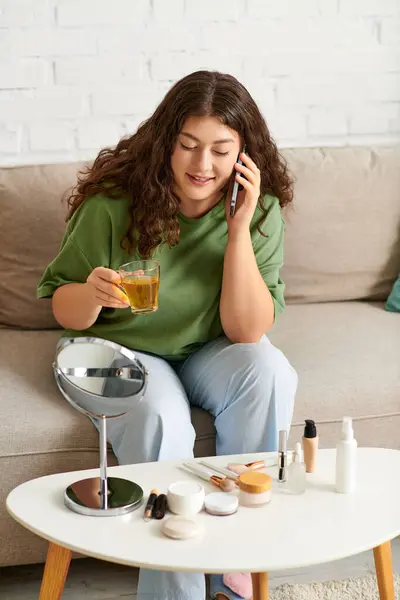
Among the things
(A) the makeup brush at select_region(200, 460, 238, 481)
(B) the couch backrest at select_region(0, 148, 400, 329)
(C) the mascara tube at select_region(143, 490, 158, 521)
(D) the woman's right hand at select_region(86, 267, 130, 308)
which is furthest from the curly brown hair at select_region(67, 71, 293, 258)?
(C) the mascara tube at select_region(143, 490, 158, 521)

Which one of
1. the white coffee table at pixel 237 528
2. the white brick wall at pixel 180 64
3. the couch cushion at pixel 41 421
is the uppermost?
the white brick wall at pixel 180 64

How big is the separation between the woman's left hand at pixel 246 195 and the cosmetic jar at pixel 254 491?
675 mm

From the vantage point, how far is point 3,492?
1.84m

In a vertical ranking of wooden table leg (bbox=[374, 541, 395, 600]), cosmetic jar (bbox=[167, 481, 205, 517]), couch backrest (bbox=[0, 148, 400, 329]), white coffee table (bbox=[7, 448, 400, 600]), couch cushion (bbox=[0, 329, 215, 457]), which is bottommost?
wooden table leg (bbox=[374, 541, 395, 600])

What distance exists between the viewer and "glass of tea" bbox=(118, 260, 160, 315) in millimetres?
1667

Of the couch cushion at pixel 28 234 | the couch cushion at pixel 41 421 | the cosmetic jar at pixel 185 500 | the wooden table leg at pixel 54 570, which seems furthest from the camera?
the couch cushion at pixel 28 234

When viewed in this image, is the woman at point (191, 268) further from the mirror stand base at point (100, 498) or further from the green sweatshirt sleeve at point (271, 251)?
the mirror stand base at point (100, 498)

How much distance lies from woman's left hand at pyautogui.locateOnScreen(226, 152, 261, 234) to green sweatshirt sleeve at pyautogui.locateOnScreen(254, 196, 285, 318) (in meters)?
0.12

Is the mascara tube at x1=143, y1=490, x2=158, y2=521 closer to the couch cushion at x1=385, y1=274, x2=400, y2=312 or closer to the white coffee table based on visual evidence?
the white coffee table

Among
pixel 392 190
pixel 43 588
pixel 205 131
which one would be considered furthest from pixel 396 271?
pixel 43 588

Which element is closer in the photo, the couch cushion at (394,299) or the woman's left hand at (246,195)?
the woman's left hand at (246,195)

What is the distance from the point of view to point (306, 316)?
247 cm

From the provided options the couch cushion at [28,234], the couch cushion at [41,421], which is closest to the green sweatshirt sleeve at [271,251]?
the couch cushion at [41,421]

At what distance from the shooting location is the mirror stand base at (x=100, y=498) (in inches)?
54.1
